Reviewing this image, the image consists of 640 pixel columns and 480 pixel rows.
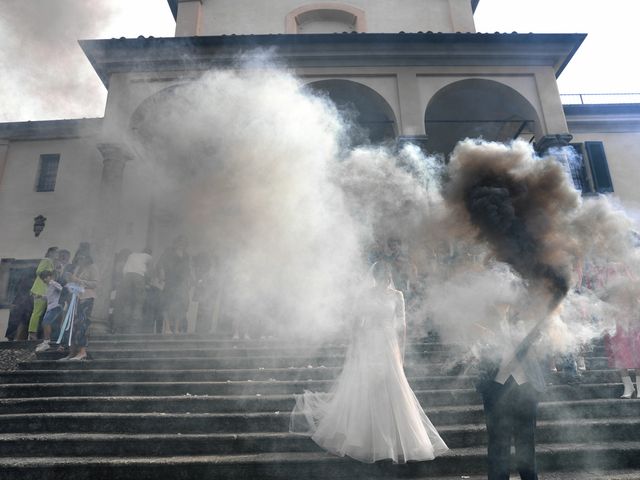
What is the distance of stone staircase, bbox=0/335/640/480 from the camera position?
4.21m

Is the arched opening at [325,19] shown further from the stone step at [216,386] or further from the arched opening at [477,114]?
the stone step at [216,386]

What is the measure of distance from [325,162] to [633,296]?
5.71 m

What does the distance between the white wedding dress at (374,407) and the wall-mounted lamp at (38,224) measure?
11.1 metres

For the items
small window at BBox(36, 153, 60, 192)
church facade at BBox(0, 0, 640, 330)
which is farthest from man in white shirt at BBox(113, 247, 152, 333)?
small window at BBox(36, 153, 60, 192)

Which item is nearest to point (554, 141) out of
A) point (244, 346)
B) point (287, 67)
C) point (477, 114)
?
point (477, 114)

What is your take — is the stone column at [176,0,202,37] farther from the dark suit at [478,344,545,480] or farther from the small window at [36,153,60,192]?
the dark suit at [478,344,545,480]

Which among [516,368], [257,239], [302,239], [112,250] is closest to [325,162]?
[302,239]

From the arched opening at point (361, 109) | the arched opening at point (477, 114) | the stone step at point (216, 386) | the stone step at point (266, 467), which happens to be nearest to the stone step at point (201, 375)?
the stone step at point (216, 386)

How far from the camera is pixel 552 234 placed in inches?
132

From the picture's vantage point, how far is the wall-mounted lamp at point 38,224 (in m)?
12.3

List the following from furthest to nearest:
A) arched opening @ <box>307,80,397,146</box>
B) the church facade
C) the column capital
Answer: arched opening @ <box>307,80,397,146</box> < the church facade < the column capital

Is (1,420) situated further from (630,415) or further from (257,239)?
(630,415)

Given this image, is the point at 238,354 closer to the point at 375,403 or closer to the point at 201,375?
the point at 201,375

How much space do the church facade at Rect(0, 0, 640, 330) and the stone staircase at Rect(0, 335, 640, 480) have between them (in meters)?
3.62
